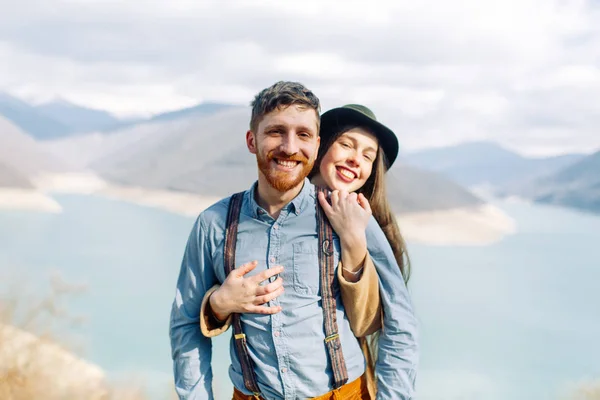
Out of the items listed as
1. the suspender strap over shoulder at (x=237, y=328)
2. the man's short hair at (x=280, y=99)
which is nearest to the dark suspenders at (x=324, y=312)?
the suspender strap over shoulder at (x=237, y=328)

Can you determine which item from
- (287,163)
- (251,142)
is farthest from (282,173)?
(251,142)

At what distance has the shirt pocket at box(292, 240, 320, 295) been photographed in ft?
5.77

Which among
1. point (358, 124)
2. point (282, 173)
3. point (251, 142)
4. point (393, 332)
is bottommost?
point (393, 332)

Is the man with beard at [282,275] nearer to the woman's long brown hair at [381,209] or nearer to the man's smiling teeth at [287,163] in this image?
the man's smiling teeth at [287,163]

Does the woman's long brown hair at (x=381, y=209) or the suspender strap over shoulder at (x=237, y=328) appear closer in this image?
the suspender strap over shoulder at (x=237, y=328)

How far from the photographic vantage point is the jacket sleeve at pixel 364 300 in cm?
171

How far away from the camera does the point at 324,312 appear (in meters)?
1.76

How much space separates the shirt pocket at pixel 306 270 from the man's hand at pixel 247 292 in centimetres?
5

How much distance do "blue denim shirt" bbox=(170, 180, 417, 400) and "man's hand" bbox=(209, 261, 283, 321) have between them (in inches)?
1.4

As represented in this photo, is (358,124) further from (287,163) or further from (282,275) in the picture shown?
(282,275)

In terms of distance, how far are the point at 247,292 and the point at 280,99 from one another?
556 mm

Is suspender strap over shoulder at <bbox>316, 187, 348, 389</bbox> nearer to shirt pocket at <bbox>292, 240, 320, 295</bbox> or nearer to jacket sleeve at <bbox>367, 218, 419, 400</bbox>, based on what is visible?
shirt pocket at <bbox>292, 240, 320, 295</bbox>

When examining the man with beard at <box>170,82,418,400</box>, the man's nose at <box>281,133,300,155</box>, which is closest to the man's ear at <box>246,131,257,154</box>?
the man with beard at <box>170,82,418,400</box>

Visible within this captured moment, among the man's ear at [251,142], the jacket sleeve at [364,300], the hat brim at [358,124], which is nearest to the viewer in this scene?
the jacket sleeve at [364,300]
